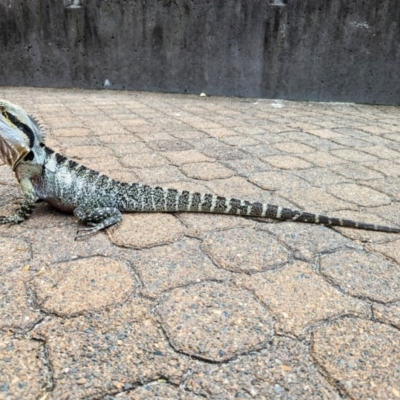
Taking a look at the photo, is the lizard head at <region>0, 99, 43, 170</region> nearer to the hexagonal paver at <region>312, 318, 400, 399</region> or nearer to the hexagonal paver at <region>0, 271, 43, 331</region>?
the hexagonal paver at <region>0, 271, 43, 331</region>

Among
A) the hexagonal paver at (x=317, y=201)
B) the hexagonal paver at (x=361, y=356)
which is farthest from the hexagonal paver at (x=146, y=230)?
the hexagonal paver at (x=361, y=356)

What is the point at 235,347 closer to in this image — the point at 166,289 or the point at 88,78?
the point at 166,289

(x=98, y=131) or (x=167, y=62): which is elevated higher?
(x=167, y=62)

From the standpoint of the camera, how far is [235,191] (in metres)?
3.52

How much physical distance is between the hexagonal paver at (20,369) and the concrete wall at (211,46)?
24.7 ft

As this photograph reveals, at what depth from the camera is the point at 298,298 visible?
6.86 feet

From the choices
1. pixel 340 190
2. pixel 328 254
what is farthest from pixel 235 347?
pixel 340 190

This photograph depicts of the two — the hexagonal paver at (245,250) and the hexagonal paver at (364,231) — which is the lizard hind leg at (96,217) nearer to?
the hexagonal paver at (245,250)

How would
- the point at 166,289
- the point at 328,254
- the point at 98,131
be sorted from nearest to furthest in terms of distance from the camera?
the point at 166,289, the point at 328,254, the point at 98,131

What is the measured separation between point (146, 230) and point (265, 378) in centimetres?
141

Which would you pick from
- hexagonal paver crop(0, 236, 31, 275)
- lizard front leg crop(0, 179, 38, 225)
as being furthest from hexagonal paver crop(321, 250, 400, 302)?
lizard front leg crop(0, 179, 38, 225)

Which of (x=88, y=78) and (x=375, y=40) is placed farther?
(x=88, y=78)

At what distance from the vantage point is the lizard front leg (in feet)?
9.07

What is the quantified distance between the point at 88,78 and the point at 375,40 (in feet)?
19.1
